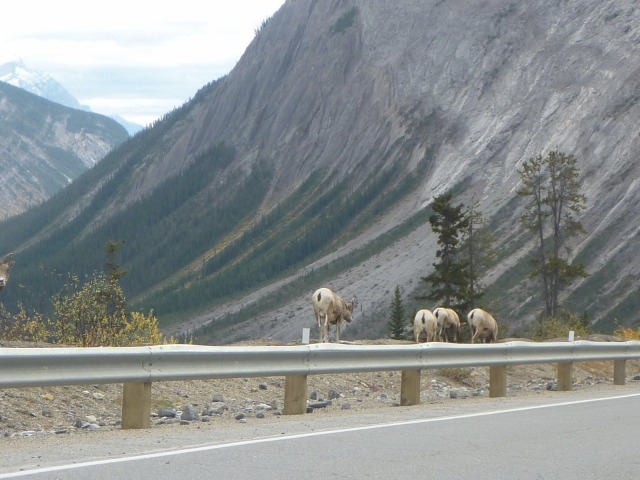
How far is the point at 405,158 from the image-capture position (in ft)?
513

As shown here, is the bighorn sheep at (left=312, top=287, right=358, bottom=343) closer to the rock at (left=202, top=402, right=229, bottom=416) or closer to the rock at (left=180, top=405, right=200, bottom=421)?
the rock at (left=202, top=402, right=229, bottom=416)

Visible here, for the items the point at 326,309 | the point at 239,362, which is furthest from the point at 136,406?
the point at 326,309

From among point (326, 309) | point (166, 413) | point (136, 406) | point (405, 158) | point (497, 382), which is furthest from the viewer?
point (405, 158)

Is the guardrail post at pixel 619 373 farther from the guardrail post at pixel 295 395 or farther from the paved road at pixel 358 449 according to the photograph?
the guardrail post at pixel 295 395

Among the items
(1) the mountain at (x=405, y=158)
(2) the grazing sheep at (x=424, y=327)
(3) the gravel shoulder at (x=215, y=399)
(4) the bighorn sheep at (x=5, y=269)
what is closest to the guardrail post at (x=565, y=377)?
(3) the gravel shoulder at (x=215, y=399)

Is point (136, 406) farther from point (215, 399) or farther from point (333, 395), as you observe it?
point (333, 395)

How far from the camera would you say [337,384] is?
61.0ft

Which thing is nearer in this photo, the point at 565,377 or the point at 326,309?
the point at 565,377

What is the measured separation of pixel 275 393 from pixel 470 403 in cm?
297

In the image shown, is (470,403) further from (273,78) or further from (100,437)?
(273,78)

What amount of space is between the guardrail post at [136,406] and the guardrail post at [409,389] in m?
4.85

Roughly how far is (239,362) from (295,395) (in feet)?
4.29

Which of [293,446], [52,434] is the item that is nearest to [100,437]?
[52,434]

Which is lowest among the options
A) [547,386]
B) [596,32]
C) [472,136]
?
[547,386]
